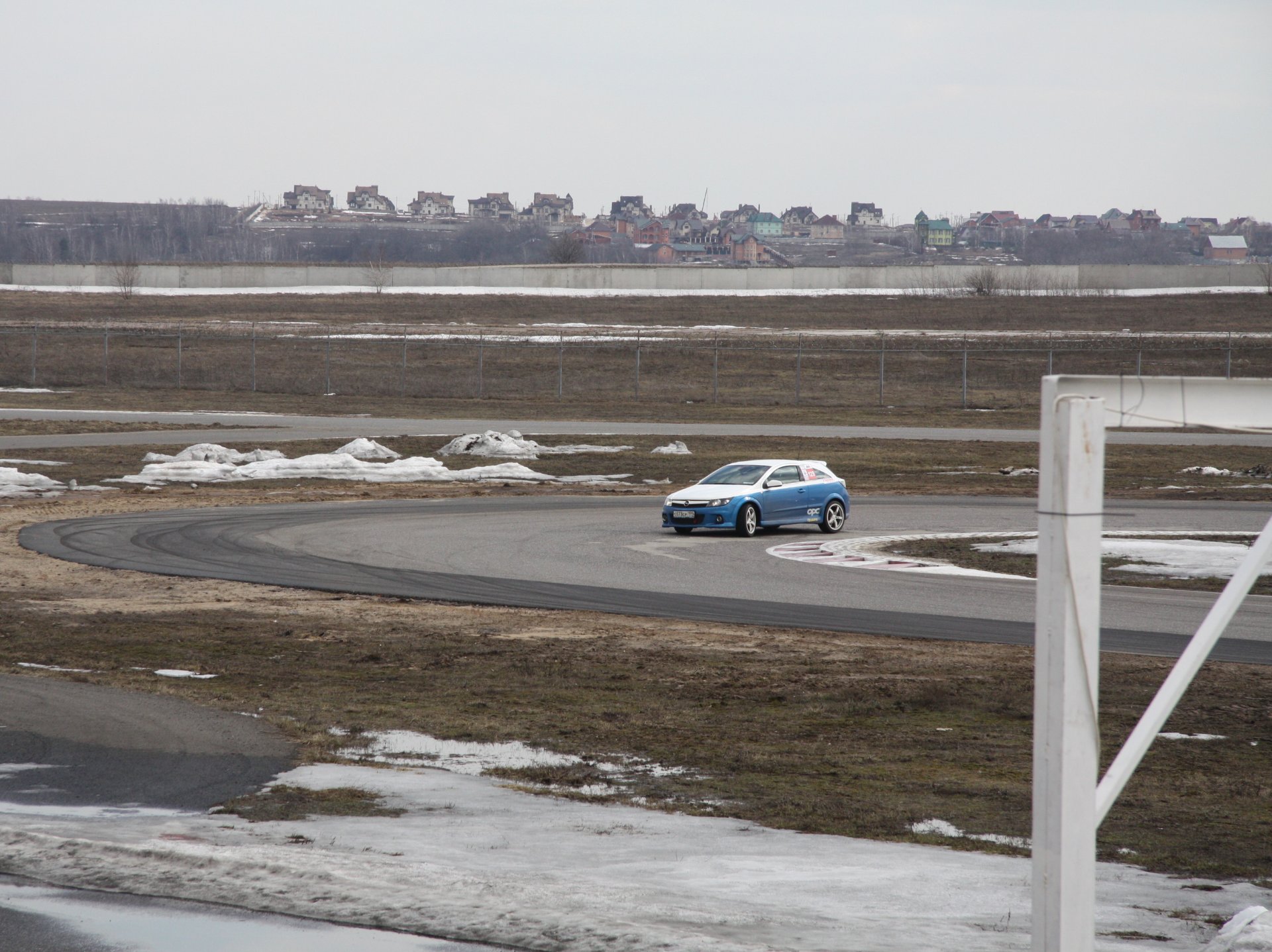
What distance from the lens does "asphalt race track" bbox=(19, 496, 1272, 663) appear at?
52.5 feet

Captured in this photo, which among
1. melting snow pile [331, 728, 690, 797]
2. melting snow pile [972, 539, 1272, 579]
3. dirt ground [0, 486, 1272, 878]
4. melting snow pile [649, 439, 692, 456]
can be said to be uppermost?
melting snow pile [331, 728, 690, 797]

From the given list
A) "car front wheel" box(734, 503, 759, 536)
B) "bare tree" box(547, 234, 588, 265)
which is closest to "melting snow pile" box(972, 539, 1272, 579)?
"car front wheel" box(734, 503, 759, 536)

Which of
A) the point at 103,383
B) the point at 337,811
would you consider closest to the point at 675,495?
the point at 337,811

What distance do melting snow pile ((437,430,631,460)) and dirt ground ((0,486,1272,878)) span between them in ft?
60.0

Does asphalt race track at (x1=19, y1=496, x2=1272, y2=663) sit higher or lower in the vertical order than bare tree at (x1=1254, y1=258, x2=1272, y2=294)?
lower

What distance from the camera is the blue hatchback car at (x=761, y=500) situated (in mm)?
23531

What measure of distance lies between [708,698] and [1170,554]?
11691 millimetres

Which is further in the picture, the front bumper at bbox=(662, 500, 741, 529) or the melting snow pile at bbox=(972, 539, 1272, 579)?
the front bumper at bbox=(662, 500, 741, 529)

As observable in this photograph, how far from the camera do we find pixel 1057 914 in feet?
12.8

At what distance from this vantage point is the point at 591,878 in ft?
21.9

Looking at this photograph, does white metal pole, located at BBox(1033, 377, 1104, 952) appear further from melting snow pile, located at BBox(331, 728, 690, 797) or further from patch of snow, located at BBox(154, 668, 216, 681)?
patch of snow, located at BBox(154, 668, 216, 681)

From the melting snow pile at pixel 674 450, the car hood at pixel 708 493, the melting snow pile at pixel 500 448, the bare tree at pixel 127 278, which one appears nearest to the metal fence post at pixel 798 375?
the melting snow pile at pixel 674 450

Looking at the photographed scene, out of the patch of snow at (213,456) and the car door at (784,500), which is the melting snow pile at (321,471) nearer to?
the patch of snow at (213,456)

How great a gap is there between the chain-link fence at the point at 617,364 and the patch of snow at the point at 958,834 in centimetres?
4623
